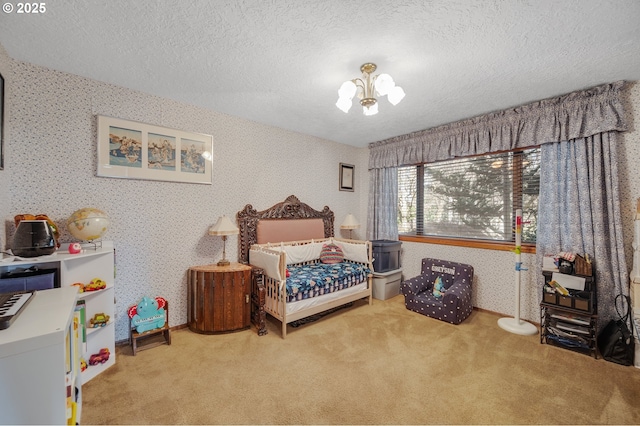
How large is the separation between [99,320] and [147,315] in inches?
16.6

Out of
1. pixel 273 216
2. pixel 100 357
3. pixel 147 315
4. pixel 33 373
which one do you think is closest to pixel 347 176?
pixel 273 216

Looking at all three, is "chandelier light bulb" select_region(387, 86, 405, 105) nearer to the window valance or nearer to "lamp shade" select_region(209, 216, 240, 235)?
the window valance

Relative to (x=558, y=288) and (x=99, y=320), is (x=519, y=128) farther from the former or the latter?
(x=99, y=320)

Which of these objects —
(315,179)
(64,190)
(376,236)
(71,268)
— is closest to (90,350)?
(71,268)

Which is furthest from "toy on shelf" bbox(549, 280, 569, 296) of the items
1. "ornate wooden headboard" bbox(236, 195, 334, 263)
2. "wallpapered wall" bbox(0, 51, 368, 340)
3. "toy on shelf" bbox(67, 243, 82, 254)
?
"toy on shelf" bbox(67, 243, 82, 254)

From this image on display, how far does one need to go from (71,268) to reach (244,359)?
1491 millimetres

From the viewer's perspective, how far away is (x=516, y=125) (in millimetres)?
2979

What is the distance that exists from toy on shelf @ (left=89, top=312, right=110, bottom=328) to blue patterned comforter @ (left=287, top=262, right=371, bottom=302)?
4.87 ft

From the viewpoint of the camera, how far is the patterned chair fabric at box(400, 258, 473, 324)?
296cm

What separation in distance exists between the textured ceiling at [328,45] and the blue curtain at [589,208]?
61 cm

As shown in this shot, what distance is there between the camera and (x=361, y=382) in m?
1.93

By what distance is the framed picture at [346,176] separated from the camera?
4469mm

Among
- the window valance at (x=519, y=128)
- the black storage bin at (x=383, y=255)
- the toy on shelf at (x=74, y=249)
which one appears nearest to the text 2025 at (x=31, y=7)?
the toy on shelf at (x=74, y=249)

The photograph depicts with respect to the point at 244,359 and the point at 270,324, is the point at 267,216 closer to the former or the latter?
the point at 270,324
